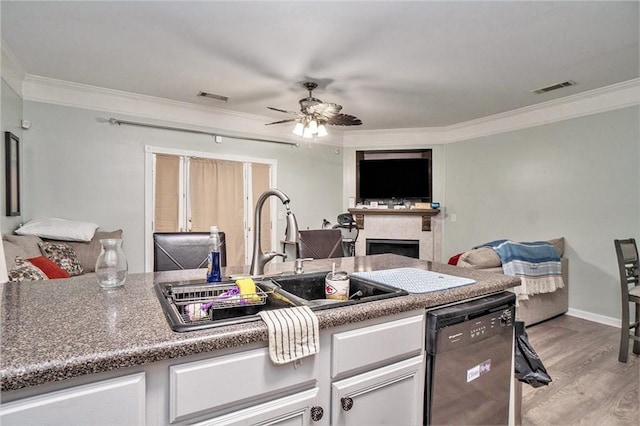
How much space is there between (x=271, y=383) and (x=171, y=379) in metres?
0.27

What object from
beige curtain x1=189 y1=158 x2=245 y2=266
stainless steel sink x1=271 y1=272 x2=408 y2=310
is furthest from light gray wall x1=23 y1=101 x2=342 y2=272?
stainless steel sink x1=271 y1=272 x2=408 y2=310

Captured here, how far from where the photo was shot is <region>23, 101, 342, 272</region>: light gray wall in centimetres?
347

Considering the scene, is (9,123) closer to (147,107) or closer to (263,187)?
(147,107)

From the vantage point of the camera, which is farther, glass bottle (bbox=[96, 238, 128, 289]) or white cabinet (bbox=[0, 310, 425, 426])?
glass bottle (bbox=[96, 238, 128, 289])

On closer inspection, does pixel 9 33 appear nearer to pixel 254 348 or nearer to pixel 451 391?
pixel 254 348

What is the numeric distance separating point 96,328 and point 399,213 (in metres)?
4.93

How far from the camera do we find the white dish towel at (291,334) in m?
0.91

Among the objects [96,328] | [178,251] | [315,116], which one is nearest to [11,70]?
[178,251]

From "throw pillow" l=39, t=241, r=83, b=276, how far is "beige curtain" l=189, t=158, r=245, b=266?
1.39 metres

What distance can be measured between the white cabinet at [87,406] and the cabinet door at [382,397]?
0.57m

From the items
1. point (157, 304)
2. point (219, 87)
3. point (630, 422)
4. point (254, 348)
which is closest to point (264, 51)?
point (219, 87)

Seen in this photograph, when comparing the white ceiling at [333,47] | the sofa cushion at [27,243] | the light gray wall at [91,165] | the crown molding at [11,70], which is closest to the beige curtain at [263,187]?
the light gray wall at [91,165]

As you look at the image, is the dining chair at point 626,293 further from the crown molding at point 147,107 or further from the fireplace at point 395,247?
the crown molding at point 147,107

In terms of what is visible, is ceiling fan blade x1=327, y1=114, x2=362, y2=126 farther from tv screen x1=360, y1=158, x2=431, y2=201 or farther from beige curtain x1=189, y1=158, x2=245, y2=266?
tv screen x1=360, y1=158, x2=431, y2=201
